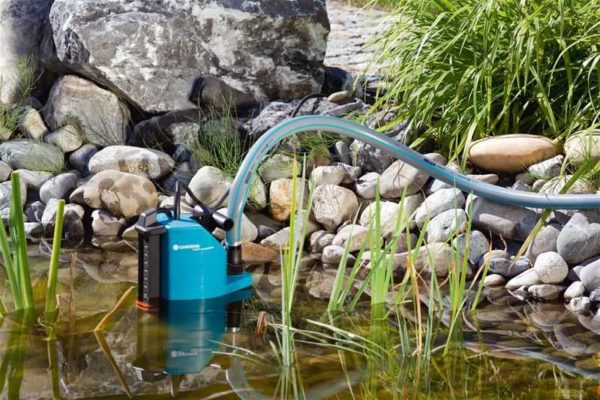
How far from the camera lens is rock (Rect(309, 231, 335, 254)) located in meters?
4.74

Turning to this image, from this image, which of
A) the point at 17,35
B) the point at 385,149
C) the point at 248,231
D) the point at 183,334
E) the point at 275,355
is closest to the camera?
the point at 275,355

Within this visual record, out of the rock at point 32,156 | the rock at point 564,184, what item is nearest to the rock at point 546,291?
the rock at point 564,184

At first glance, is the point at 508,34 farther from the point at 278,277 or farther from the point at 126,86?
the point at 126,86

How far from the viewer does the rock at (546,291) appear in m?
4.01

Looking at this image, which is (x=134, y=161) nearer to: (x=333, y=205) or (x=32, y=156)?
(x=32, y=156)

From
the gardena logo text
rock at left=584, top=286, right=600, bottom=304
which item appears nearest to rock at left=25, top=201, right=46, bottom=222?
the gardena logo text

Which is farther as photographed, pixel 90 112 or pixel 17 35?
pixel 17 35

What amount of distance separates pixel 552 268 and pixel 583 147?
1.99 ft

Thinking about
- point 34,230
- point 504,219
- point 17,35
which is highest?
point 17,35

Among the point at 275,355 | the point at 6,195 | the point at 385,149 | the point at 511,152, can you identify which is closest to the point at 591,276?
the point at 511,152

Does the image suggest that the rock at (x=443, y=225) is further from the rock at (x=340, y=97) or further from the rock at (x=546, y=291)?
the rock at (x=340, y=97)

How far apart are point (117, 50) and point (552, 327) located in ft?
10.1

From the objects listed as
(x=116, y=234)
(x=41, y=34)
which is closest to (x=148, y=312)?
(x=116, y=234)

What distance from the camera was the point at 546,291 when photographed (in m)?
4.01
